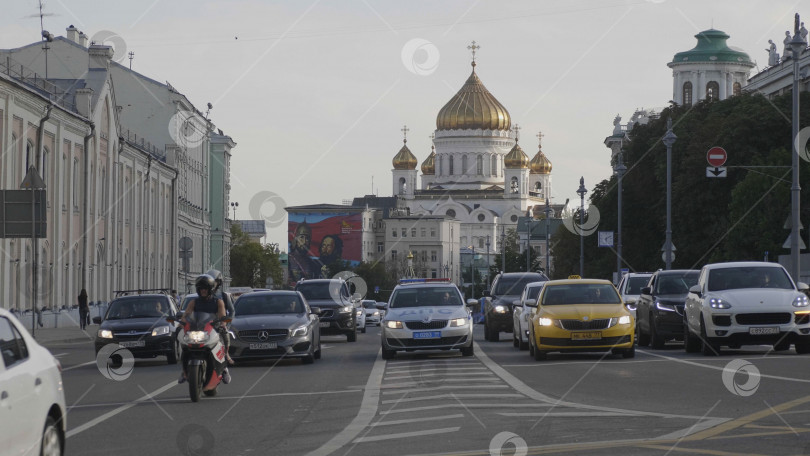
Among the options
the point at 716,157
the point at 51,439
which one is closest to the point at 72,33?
the point at 716,157

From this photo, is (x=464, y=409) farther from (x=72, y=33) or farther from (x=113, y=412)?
(x=72, y=33)

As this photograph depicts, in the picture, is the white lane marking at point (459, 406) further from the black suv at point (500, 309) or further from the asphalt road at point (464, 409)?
the black suv at point (500, 309)

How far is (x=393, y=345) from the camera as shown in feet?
87.3

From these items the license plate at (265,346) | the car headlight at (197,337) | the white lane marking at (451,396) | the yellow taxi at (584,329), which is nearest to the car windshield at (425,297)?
the yellow taxi at (584,329)

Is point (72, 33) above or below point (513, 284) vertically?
above

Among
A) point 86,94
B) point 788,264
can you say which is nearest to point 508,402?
point 788,264

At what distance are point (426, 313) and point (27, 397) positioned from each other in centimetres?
1769

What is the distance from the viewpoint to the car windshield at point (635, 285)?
117 feet

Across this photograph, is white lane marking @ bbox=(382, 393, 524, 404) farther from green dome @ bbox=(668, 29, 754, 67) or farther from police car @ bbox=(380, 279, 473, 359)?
green dome @ bbox=(668, 29, 754, 67)

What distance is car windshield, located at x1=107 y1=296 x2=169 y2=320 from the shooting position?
28.2 m

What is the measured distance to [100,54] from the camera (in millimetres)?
73688

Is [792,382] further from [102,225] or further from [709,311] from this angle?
[102,225]

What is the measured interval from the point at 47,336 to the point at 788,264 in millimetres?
28978

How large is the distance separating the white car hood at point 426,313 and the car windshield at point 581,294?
168 cm
